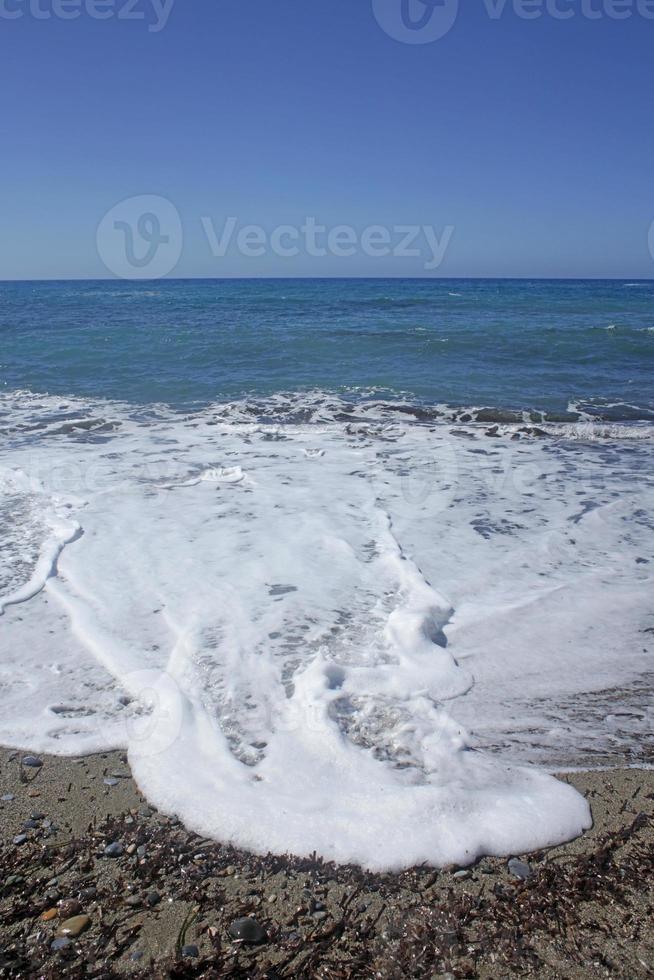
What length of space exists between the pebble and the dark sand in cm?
1

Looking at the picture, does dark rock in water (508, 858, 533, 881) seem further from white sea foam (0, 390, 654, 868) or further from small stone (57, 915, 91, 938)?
small stone (57, 915, 91, 938)

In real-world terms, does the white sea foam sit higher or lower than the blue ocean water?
lower

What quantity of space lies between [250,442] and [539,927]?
7.55 meters

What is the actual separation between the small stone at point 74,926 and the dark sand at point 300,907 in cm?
2

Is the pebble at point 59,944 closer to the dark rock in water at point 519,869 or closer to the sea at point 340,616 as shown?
the sea at point 340,616

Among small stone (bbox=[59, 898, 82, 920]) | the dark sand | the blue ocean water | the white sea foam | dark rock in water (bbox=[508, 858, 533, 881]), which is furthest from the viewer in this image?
the blue ocean water

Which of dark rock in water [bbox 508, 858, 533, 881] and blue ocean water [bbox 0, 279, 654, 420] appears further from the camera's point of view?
blue ocean water [bbox 0, 279, 654, 420]

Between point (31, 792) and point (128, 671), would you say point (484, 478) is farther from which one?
point (31, 792)

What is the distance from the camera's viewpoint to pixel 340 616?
4.21 metres

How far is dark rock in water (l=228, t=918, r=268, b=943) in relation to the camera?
80.1 inches

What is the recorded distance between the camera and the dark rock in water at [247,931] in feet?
6.68

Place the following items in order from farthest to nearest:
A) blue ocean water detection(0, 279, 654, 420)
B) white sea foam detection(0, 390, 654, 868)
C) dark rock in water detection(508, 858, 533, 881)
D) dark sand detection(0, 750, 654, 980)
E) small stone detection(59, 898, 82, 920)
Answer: blue ocean water detection(0, 279, 654, 420) → white sea foam detection(0, 390, 654, 868) → dark rock in water detection(508, 858, 533, 881) → small stone detection(59, 898, 82, 920) → dark sand detection(0, 750, 654, 980)

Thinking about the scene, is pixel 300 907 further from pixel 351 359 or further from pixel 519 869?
pixel 351 359

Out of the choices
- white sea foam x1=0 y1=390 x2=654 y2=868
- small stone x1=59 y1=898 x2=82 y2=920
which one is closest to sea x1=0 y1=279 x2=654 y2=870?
white sea foam x1=0 y1=390 x2=654 y2=868
